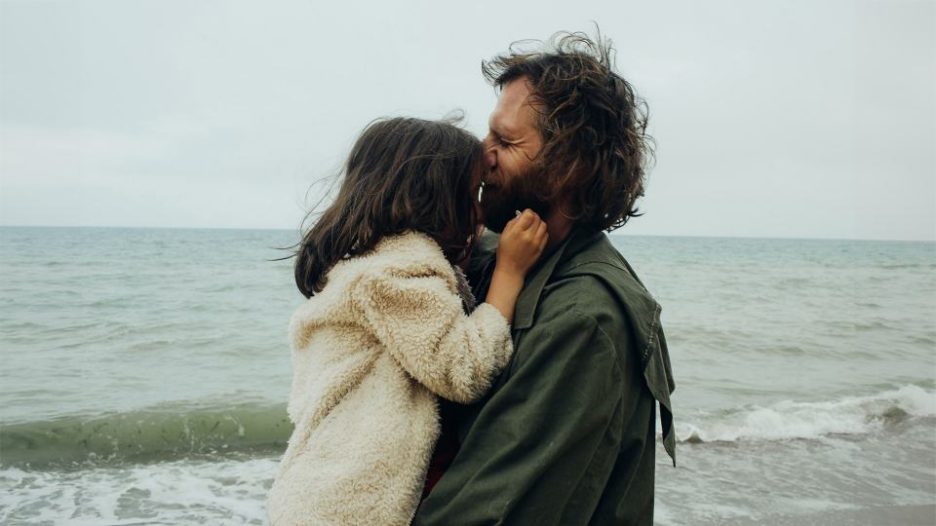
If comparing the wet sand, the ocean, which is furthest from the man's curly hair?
the wet sand

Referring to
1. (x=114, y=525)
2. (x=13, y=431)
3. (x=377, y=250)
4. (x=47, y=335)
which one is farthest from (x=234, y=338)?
(x=377, y=250)

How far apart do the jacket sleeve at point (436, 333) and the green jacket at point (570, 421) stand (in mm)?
62

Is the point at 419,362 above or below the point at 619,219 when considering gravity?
below

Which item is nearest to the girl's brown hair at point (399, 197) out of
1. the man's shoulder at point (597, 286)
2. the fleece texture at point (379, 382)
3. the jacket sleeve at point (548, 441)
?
the fleece texture at point (379, 382)

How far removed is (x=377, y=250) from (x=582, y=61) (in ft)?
2.38

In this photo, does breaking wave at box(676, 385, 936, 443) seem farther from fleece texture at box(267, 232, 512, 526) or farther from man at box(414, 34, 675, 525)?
fleece texture at box(267, 232, 512, 526)

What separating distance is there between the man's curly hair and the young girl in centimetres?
13

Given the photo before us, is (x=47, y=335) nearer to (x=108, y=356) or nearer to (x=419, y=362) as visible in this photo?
(x=108, y=356)

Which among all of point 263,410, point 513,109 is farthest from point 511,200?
point 263,410

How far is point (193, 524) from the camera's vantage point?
218 inches

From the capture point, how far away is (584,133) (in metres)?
1.96

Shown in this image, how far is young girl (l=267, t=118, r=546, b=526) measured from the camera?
175cm

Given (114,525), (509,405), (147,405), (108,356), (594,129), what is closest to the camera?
(509,405)

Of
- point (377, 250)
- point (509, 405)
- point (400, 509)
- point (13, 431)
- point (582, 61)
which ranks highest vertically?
point (582, 61)
